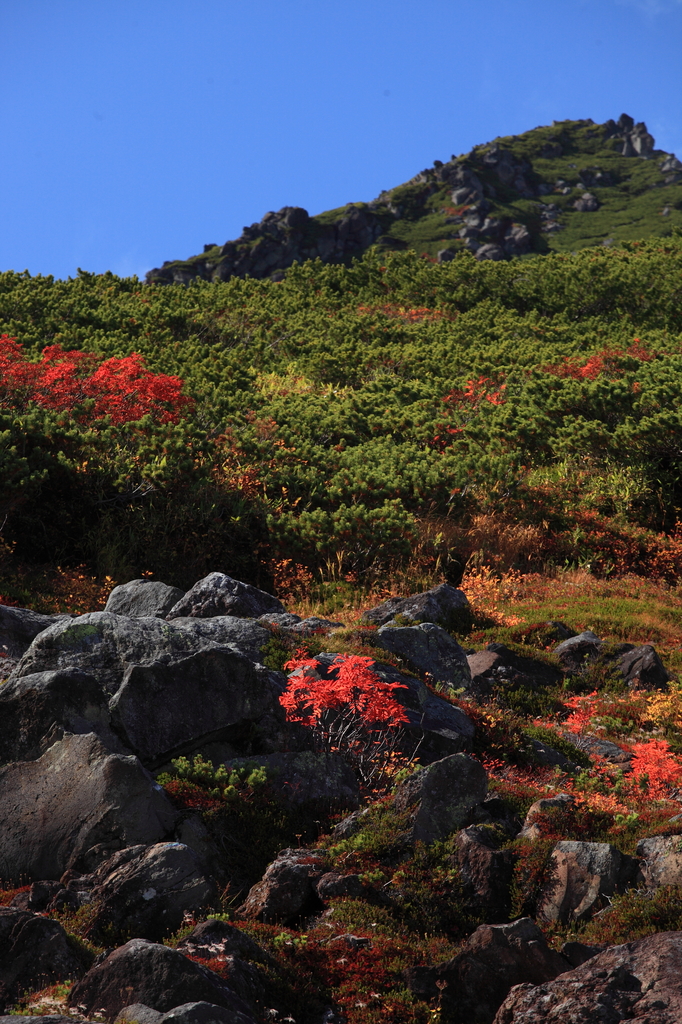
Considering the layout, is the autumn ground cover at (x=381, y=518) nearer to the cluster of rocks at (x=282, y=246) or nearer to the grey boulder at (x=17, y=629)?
the grey boulder at (x=17, y=629)

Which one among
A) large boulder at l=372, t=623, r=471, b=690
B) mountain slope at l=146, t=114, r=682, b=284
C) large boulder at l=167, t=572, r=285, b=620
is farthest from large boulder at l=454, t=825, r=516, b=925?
mountain slope at l=146, t=114, r=682, b=284

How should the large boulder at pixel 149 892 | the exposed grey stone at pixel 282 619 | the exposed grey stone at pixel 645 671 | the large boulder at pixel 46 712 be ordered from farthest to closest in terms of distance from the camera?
the exposed grey stone at pixel 645 671 < the exposed grey stone at pixel 282 619 < the large boulder at pixel 46 712 < the large boulder at pixel 149 892

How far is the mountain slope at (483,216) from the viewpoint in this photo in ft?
366

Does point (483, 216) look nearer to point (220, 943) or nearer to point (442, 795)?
point (442, 795)

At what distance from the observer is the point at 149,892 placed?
17.0 feet

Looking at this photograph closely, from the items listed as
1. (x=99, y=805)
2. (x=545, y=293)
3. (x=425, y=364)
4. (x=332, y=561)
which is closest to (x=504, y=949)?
(x=99, y=805)

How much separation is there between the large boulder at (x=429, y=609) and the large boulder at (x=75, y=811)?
708 centimetres

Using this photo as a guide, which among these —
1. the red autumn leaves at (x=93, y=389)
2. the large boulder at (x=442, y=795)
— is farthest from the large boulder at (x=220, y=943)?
the red autumn leaves at (x=93, y=389)

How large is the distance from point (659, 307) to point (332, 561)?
80.7 ft

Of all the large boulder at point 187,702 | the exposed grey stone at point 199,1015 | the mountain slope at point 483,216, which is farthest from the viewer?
the mountain slope at point 483,216

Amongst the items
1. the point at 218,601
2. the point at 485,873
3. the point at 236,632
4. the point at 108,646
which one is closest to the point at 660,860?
the point at 485,873

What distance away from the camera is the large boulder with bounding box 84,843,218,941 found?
507 cm

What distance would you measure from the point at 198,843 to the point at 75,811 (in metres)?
0.99

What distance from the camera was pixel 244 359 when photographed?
2784 centimetres
